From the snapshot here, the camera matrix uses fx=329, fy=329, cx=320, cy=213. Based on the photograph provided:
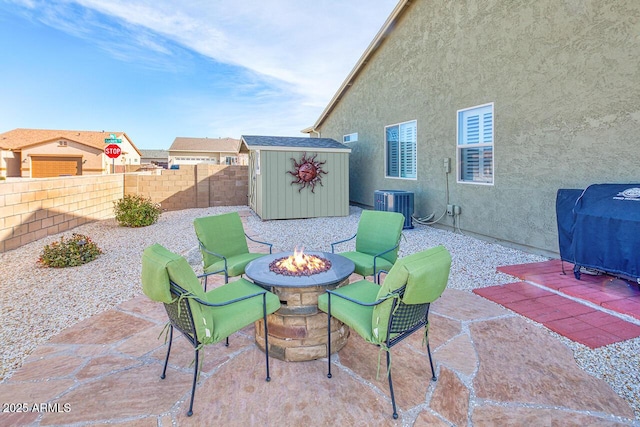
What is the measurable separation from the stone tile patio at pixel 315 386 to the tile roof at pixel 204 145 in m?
29.6

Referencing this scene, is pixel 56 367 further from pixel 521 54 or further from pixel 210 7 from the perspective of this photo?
pixel 210 7

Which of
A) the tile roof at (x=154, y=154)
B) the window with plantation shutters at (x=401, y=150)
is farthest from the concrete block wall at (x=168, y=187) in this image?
the tile roof at (x=154, y=154)

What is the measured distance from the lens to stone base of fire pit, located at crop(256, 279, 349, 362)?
247cm

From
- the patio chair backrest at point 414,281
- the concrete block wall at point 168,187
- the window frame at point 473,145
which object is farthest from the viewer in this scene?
the concrete block wall at point 168,187

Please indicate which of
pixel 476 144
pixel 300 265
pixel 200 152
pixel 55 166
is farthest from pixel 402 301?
pixel 200 152

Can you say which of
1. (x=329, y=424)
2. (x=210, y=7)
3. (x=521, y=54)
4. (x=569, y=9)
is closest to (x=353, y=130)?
(x=210, y=7)

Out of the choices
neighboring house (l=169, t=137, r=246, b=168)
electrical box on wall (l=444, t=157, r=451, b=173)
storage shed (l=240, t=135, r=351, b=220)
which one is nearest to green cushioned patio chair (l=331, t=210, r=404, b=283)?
electrical box on wall (l=444, t=157, r=451, b=173)

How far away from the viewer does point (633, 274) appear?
3.49 metres

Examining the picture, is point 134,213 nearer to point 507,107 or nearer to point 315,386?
point 315,386

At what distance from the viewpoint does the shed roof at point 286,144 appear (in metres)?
9.27

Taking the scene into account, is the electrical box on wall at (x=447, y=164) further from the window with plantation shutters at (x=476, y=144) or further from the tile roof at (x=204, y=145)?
the tile roof at (x=204, y=145)

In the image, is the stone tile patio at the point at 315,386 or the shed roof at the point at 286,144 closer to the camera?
the stone tile patio at the point at 315,386

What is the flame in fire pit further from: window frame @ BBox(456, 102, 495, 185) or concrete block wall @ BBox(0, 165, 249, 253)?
concrete block wall @ BBox(0, 165, 249, 253)

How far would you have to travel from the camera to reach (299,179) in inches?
372
